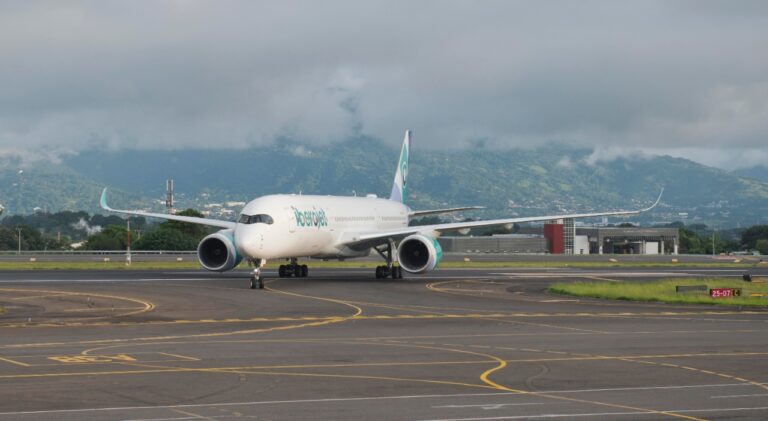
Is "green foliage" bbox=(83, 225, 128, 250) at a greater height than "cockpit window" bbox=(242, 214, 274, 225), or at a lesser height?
greater

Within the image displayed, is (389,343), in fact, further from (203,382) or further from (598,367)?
(203,382)

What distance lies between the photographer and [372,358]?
2870 centimetres

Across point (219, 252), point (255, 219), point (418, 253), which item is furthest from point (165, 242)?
point (255, 219)

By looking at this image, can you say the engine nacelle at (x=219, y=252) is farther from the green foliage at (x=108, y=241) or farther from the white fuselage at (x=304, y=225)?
the green foliage at (x=108, y=241)

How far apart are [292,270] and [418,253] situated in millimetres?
8363

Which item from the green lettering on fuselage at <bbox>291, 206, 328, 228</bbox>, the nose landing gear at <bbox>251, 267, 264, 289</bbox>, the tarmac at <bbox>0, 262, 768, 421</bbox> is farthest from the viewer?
the green lettering on fuselage at <bbox>291, 206, 328, 228</bbox>

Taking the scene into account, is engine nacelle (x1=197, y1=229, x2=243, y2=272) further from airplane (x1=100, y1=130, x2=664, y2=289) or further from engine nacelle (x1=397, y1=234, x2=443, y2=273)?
engine nacelle (x1=397, y1=234, x2=443, y2=273)

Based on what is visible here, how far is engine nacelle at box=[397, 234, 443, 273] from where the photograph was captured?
213ft

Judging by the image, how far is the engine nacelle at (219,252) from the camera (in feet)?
210

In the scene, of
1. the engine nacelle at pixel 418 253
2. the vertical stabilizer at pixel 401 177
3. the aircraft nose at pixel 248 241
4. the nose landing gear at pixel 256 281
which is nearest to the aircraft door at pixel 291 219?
the aircraft nose at pixel 248 241

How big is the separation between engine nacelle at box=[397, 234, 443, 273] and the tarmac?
12.0m

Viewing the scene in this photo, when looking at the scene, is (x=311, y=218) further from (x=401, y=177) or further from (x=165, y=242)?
(x=165, y=242)

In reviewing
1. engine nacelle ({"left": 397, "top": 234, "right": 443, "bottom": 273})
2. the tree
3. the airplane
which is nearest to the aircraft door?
the airplane

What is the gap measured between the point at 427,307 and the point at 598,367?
20.3 meters
